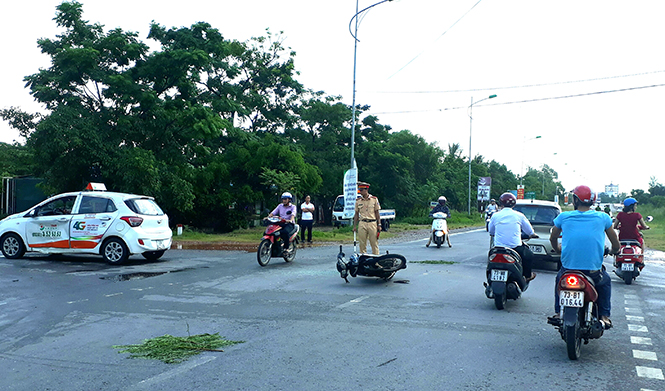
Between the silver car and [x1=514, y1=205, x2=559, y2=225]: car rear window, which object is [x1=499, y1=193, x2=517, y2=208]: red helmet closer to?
the silver car

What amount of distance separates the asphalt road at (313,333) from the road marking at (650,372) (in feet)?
0.10

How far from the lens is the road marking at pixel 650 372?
5105mm

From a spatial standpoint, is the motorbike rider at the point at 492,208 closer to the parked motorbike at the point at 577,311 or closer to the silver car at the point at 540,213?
the silver car at the point at 540,213

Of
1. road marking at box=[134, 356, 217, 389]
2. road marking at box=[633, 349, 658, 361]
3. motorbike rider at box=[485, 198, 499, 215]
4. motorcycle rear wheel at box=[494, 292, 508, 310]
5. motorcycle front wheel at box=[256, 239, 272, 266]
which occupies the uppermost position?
motorbike rider at box=[485, 198, 499, 215]

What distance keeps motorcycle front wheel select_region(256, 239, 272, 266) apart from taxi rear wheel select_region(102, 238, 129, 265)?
3.28m

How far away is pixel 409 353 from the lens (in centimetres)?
577

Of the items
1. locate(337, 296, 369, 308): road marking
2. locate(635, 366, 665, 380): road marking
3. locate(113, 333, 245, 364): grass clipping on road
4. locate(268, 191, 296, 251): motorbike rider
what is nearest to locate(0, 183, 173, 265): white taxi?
locate(268, 191, 296, 251): motorbike rider

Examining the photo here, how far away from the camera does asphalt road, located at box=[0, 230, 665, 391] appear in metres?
4.99

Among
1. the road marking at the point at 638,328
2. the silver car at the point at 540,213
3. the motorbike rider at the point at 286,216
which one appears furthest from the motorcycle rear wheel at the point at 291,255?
the road marking at the point at 638,328

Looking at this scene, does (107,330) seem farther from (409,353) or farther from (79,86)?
(79,86)

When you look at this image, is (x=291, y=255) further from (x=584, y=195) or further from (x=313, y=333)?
(x=584, y=195)

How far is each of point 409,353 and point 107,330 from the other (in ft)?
12.1

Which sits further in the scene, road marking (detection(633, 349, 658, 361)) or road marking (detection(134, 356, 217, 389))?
road marking (detection(633, 349, 658, 361))

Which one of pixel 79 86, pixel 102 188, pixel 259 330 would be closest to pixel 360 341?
pixel 259 330
